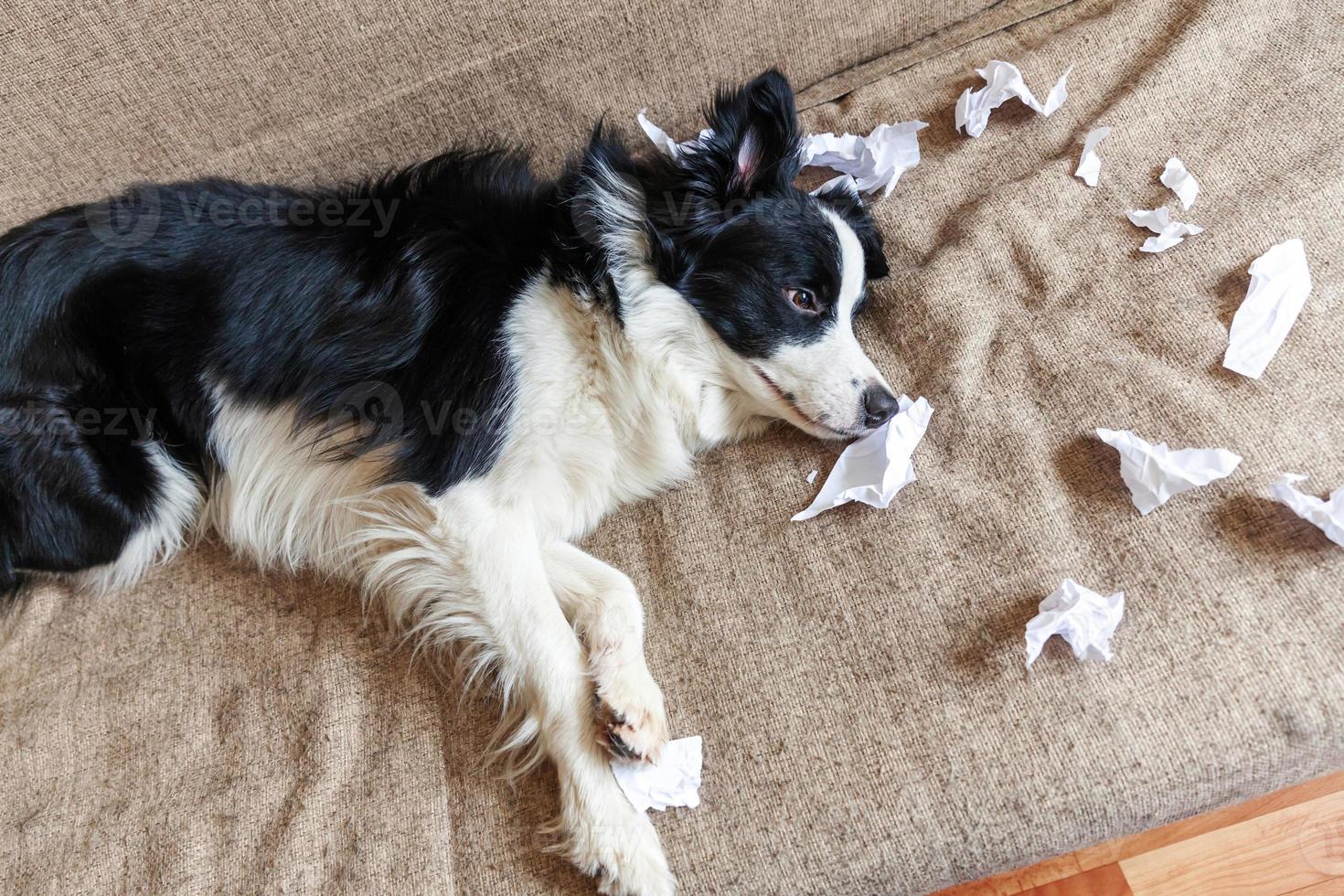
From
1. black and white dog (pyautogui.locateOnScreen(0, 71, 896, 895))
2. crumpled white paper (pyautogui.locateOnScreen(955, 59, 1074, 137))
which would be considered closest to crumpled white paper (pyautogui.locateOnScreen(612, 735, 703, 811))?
black and white dog (pyautogui.locateOnScreen(0, 71, 896, 895))

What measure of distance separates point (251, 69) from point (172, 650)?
51.9 inches

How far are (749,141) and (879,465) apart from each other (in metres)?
0.73

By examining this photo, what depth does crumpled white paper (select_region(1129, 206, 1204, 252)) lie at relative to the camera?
1.85m

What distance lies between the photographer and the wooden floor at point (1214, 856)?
5.71ft

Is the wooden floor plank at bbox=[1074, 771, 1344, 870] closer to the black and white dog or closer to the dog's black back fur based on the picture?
the black and white dog

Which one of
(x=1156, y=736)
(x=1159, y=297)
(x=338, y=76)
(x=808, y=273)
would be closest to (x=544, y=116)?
(x=338, y=76)

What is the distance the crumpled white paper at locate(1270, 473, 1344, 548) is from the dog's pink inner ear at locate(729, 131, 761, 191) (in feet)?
3.72

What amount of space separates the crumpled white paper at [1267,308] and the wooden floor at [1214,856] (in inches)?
35.2

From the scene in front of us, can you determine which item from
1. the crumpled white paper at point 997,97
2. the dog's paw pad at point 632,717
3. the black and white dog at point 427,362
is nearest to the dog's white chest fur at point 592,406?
the black and white dog at point 427,362

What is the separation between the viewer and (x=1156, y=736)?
1327 mm

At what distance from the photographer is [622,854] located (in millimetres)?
1362

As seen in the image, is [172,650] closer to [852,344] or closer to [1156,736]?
[852,344]

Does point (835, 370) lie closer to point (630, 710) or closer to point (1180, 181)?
point (630, 710)

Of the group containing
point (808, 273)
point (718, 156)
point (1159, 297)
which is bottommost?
point (1159, 297)
